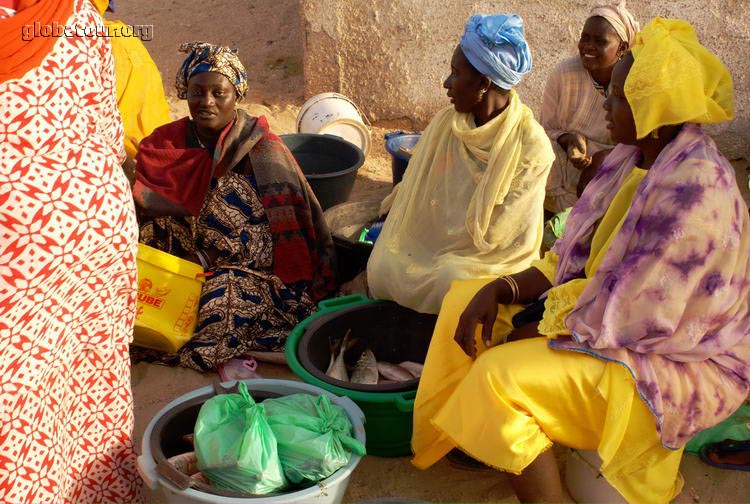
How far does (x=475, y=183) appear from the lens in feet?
11.9

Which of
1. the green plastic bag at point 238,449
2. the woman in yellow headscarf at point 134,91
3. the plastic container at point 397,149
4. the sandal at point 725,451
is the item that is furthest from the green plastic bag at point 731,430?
the woman in yellow headscarf at point 134,91

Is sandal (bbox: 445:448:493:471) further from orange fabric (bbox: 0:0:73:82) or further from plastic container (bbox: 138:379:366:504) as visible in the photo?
orange fabric (bbox: 0:0:73:82)

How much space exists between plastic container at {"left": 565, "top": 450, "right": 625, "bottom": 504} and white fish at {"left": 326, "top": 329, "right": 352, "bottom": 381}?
100 cm

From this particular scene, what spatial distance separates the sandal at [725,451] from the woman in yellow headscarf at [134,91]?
3.46 m

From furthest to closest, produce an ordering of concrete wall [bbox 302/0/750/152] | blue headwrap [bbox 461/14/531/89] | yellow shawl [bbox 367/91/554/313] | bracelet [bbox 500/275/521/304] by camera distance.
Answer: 1. concrete wall [bbox 302/0/750/152]
2. yellow shawl [bbox 367/91/554/313]
3. blue headwrap [bbox 461/14/531/89]
4. bracelet [bbox 500/275/521/304]

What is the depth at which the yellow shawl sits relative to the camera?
349cm

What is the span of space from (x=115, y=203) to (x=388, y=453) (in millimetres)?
1550

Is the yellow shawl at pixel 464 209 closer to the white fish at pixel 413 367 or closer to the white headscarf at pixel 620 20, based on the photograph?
the white fish at pixel 413 367

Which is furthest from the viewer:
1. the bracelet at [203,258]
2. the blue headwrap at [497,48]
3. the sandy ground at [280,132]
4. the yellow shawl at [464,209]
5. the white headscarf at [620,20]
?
the white headscarf at [620,20]

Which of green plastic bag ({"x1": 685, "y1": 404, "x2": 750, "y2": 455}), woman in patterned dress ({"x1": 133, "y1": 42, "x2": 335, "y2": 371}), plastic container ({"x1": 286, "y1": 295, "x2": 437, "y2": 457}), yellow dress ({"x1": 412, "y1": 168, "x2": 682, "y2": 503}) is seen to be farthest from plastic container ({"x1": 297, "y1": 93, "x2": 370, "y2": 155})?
green plastic bag ({"x1": 685, "y1": 404, "x2": 750, "y2": 455})

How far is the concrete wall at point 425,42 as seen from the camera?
5703 millimetres

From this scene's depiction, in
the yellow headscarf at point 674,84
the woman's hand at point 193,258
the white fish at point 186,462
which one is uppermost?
the yellow headscarf at point 674,84

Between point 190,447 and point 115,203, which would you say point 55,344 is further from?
point 190,447

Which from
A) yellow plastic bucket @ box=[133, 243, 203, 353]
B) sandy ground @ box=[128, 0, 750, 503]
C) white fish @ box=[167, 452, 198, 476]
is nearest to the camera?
white fish @ box=[167, 452, 198, 476]
